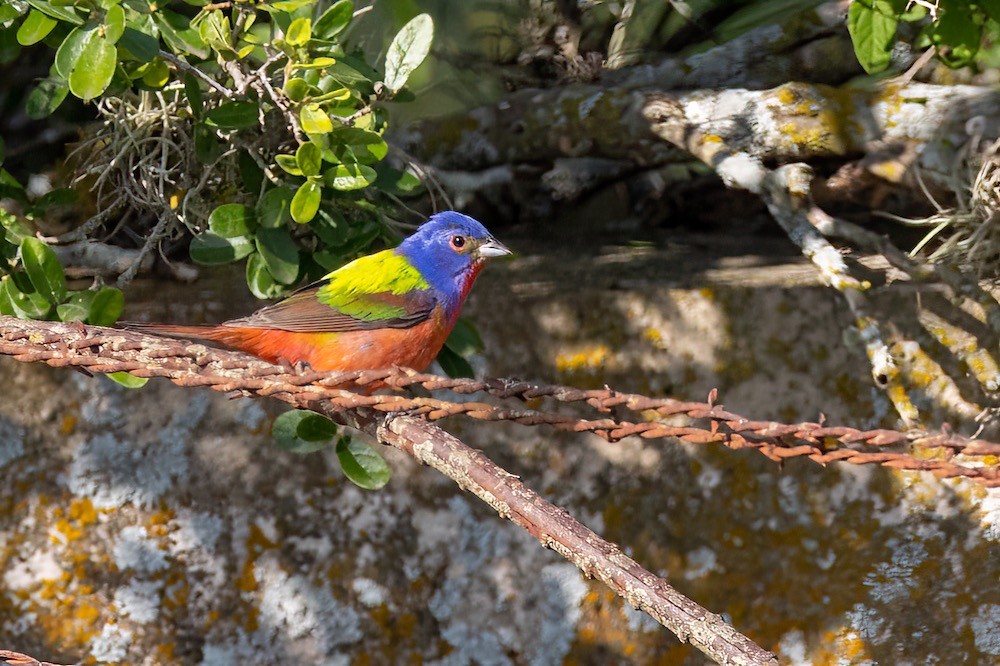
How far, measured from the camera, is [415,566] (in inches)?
124

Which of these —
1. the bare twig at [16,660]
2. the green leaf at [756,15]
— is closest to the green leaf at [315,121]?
the bare twig at [16,660]

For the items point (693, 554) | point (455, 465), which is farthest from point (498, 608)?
point (455, 465)

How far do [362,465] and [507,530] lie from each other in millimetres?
743

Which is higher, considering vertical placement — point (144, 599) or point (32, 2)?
point (32, 2)

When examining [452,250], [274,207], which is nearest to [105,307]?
[274,207]

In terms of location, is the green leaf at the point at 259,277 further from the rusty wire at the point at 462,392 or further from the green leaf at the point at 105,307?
the rusty wire at the point at 462,392

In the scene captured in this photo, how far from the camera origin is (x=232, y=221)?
9.12 ft

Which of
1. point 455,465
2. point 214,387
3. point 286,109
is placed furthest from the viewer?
point 286,109

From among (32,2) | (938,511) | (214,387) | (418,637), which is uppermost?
(32,2)

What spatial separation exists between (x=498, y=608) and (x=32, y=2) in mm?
2164

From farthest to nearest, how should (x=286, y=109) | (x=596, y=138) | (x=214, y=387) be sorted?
(x=596, y=138), (x=286, y=109), (x=214, y=387)

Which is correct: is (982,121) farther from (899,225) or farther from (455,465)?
(455,465)

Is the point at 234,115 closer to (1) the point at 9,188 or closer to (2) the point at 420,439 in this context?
(1) the point at 9,188

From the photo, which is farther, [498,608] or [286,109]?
[498,608]
